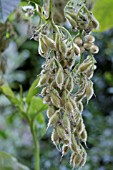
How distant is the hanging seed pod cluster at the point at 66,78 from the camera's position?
0.52 m

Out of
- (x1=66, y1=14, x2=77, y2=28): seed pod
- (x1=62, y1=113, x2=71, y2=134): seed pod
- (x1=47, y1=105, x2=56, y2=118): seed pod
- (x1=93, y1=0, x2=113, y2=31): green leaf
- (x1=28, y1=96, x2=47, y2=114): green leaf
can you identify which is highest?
(x1=93, y1=0, x2=113, y2=31): green leaf

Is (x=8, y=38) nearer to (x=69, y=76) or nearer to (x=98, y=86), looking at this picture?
(x=69, y=76)

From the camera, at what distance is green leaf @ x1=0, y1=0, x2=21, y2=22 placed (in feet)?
2.10

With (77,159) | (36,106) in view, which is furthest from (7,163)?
(77,159)

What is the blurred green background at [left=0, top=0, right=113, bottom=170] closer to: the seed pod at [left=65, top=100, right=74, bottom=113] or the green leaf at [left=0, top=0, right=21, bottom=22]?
the green leaf at [left=0, top=0, right=21, bottom=22]

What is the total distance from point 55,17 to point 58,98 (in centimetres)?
38

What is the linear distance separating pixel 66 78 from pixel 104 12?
0.48 meters

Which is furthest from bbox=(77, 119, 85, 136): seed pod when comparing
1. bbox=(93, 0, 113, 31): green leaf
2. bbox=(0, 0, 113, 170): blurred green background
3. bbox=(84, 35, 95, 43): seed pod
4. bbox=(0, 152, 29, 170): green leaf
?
bbox=(0, 0, 113, 170): blurred green background

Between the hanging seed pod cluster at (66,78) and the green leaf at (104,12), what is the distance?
0.41 metres

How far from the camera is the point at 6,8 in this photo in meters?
0.65

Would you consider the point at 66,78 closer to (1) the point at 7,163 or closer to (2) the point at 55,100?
(2) the point at 55,100

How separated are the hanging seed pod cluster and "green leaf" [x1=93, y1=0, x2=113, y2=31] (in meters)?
0.41

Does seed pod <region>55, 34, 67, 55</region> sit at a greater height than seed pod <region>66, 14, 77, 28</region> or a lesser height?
lesser

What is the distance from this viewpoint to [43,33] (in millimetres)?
555
